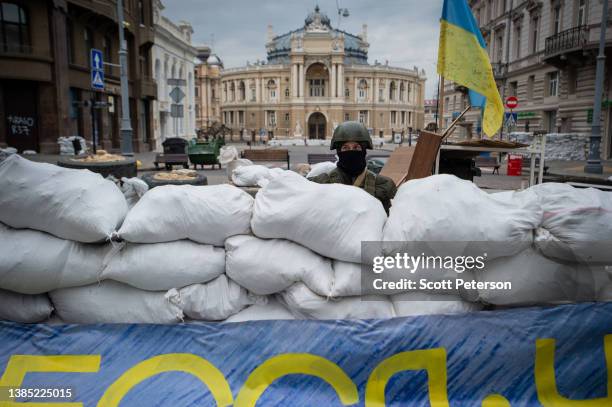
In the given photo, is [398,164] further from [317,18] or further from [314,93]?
[317,18]

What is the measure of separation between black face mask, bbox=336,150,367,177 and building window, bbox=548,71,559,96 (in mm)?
26162

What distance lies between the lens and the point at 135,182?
2688 mm

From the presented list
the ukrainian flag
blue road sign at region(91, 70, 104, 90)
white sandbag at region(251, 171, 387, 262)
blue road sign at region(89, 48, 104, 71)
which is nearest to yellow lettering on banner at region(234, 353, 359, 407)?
white sandbag at region(251, 171, 387, 262)

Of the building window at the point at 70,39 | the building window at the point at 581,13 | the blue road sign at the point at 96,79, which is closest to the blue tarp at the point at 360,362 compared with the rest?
the blue road sign at the point at 96,79

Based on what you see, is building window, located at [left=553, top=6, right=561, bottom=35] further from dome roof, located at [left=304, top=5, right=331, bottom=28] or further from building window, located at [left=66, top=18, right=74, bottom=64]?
dome roof, located at [left=304, top=5, right=331, bottom=28]

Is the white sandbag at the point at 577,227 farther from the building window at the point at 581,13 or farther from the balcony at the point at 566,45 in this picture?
the building window at the point at 581,13

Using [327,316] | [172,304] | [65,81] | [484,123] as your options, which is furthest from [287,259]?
[65,81]

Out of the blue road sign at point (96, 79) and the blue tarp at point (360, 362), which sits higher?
the blue road sign at point (96, 79)

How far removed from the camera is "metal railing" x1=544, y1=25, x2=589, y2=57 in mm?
20781

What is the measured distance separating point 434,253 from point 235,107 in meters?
87.8

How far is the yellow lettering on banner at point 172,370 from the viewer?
2.00m

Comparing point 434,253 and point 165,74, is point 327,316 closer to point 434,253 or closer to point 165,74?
point 434,253

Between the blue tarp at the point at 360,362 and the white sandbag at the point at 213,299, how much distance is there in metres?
0.12

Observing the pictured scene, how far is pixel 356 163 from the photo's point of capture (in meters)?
3.16
